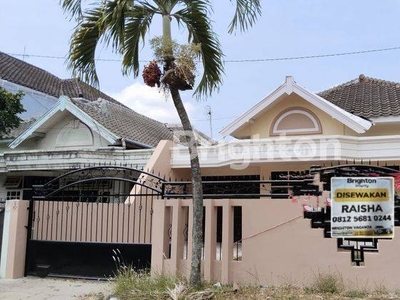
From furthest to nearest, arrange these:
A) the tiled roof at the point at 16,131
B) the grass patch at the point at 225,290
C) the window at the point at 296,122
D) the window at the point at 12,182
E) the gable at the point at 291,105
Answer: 1. the tiled roof at the point at 16,131
2. the window at the point at 12,182
3. the window at the point at 296,122
4. the gable at the point at 291,105
5. the grass patch at the point at 225,290

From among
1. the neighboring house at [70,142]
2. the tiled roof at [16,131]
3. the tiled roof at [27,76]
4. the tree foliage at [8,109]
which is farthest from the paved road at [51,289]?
the tiled roof at [27,76]

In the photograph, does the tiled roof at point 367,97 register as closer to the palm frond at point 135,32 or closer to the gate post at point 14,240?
the palm frond at point 135,32

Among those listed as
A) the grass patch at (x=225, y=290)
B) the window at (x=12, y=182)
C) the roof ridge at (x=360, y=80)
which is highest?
the roof ridge at (x=360, y=80)

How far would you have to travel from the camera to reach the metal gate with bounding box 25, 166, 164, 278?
28.9 ft

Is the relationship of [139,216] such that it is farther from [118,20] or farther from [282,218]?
[118,20]

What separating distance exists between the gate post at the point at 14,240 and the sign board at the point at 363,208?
246 inches

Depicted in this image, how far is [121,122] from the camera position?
1783 centimetres

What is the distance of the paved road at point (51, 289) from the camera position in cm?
780

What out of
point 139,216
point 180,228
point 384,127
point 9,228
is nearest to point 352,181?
point 180,228

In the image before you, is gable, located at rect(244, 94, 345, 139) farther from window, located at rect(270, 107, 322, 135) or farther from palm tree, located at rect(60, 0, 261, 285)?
palm tree, located at rect(60, 0, 261, 285)

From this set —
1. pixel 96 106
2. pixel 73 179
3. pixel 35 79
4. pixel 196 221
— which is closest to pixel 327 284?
pixel 196 221

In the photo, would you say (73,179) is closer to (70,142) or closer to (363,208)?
(70,142)

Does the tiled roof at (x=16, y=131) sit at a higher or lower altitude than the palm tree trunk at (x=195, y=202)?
higher

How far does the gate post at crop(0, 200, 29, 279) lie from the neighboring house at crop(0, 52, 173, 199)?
514cm
